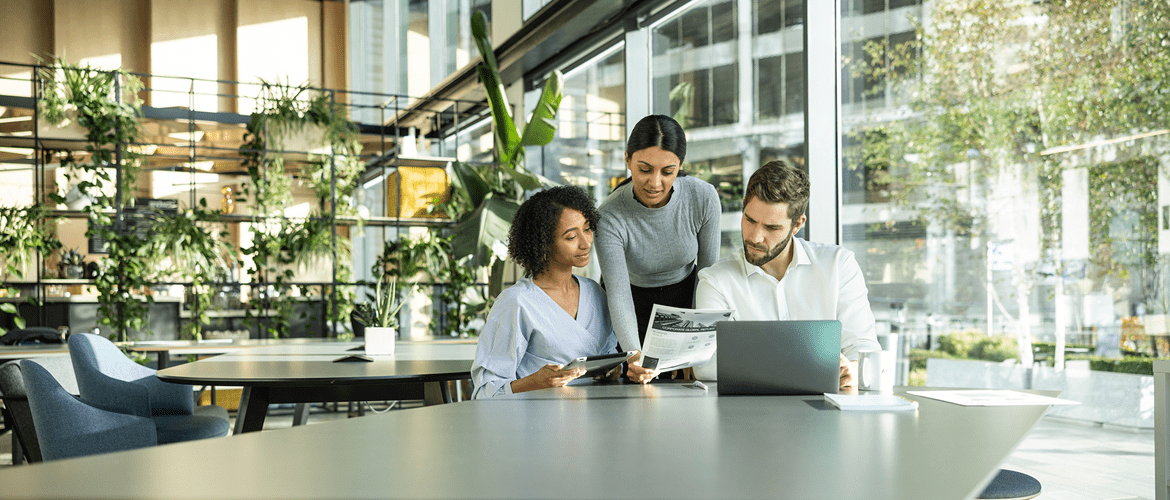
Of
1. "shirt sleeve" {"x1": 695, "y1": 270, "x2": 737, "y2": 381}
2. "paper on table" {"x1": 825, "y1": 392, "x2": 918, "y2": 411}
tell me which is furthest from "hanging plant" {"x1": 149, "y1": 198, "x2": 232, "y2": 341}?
"paper on table" {"x1": 825, "y1": 392, "x2": 918, "y2": 411}

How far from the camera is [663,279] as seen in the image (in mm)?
2664

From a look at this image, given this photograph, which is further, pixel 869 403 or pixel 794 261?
pixel 794 261

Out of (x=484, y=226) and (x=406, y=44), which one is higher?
(x=406, y=44)

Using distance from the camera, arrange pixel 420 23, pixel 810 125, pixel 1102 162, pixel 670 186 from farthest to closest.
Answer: pixel 420 23 < pixel 810 125 < pixel 1102 162 < pixel 670 186

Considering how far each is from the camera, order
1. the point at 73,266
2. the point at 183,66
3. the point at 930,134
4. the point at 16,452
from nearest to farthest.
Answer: the point at 930,134 < the point at 16,452 < the point at 73,266 < the point at 183,66

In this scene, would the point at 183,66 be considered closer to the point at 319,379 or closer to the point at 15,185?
the point at 15,185

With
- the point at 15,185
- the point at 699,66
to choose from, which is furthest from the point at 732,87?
the point at 15,185

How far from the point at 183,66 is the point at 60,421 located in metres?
9.59

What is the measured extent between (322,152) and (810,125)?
3415 mm

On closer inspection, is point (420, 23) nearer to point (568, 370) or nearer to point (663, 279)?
point (663, 279)

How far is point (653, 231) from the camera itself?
258cm

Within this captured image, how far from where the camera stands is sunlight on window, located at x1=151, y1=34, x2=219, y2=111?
34.4 feet

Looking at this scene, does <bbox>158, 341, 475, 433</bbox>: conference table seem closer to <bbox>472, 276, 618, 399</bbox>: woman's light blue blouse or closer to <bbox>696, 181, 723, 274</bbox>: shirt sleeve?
<bbox>472, 276, 618, 399</bbox>: woman's light blue blouse

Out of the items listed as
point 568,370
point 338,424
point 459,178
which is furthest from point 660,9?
point 338,424
